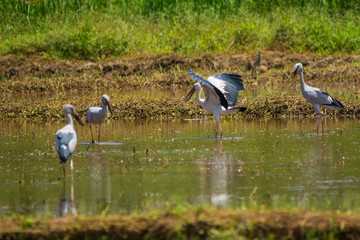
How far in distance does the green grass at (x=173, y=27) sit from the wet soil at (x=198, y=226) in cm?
1721

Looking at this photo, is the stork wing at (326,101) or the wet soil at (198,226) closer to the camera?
the wet soil at (198,226)

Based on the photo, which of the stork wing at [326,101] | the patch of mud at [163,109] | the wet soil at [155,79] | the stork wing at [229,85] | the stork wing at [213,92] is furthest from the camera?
the wet soil at [155,79]

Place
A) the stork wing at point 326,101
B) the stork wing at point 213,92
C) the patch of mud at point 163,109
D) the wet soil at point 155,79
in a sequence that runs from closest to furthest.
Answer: the stork wing at point 213,92, the stork wing at point 326,101, the patch of mud at point 163,109, the wet soil at point 155,79

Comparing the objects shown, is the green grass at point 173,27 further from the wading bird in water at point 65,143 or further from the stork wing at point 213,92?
the wading bird in water at point 65,143

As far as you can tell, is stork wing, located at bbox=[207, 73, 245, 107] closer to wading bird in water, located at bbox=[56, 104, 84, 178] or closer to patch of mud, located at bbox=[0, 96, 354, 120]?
patch of mud, located at bbox=[0, 96, 354, 120]

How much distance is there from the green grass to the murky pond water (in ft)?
32.8

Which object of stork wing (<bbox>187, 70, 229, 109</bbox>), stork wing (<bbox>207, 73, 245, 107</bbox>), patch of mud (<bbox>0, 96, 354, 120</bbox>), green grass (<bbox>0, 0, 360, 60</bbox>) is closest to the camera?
stork wing (<bbox>187, 70, 229, 109</bbox>)

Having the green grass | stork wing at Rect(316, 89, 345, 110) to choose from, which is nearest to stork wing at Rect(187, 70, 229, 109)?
stork wing at Rect(316, 89, 345, 110)

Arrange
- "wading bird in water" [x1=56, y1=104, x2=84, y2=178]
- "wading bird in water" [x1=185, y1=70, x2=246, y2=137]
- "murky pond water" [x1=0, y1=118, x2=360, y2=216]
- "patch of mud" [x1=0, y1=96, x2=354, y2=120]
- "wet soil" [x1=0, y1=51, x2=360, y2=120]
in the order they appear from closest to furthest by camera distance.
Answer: "murky pond water" [x1=0, y1=118, x2=360, y2=216], "wading bird in water" [x1=56, y1=104, x2=84, y2=178], "wading bird in water" [x1=185, y1=70, x2=246, y2=137], "patch of mud" [x1=0, y1=96, x2=354, y2=120], "wet soil" [x1=0, y1=51, x2=360, y2=120]

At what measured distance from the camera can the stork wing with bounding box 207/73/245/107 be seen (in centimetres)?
1270

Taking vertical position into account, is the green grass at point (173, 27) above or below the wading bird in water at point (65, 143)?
above

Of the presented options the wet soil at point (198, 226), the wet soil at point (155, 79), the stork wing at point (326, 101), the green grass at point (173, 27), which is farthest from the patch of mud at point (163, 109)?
the wet soil at point (198, 226)

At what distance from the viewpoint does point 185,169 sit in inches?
347

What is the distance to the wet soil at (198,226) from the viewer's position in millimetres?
5391
